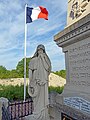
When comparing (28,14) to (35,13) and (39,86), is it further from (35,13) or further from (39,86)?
(39,86)

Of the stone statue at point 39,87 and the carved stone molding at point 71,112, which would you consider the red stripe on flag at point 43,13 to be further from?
the carved stone molding at point 71,112

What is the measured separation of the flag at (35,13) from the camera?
11.5 metres

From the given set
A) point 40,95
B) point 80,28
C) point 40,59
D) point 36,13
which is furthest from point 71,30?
point 36,13

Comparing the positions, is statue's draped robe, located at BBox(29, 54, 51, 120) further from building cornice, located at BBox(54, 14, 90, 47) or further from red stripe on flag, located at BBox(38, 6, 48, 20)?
red stripe on flag, located at BBox(38, 6, 48, 20)

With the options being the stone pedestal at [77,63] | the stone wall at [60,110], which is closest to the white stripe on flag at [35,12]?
the stone pedestal at [77,63]

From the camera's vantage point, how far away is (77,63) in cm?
400

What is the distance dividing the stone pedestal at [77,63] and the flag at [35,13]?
284 inches

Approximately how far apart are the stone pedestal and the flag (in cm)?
721

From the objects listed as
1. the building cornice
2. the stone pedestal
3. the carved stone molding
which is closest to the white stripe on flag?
the building cornice

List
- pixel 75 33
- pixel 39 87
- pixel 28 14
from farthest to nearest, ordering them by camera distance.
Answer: pixel 28 14 → pixel 39 87 → pixel 75 33

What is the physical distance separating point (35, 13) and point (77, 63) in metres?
8.18

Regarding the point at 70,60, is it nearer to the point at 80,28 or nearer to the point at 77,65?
the point at 77,65

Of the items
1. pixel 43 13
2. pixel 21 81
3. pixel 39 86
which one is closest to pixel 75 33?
pixel 39 86

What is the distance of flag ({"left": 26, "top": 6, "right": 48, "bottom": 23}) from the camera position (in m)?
11.5
